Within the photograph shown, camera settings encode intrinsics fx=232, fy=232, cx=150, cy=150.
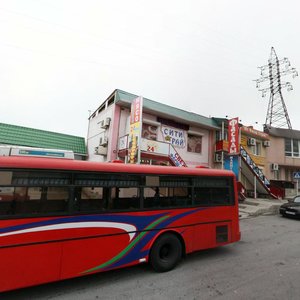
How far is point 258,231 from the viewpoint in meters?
9.72

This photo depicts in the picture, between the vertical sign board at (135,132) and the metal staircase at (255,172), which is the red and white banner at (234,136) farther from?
the vertical sign board at (135,132)

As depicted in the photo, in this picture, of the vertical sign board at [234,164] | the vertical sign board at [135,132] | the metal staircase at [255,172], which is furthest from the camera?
the metal staircase at [255,172]

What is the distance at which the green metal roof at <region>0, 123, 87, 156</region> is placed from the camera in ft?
50.7

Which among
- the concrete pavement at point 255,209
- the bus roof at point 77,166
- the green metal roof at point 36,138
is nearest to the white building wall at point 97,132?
the green metal roof at point 36,138

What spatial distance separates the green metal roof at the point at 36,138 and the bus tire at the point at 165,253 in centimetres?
1351

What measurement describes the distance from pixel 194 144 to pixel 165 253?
13.8 metres

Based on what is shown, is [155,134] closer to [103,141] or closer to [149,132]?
[149,132]

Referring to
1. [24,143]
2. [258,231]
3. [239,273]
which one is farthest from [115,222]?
[24,143]

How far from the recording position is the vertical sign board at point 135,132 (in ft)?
42.9

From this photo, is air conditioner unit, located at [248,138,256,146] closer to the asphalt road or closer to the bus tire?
the asphalt road

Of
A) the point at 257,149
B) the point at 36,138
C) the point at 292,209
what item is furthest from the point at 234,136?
the point at 36,138

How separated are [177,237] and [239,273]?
1.57 meters

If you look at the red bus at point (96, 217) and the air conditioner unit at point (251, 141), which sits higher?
the air conditioner unit at point (251, 141)

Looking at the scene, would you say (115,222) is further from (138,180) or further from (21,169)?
(21,169)
